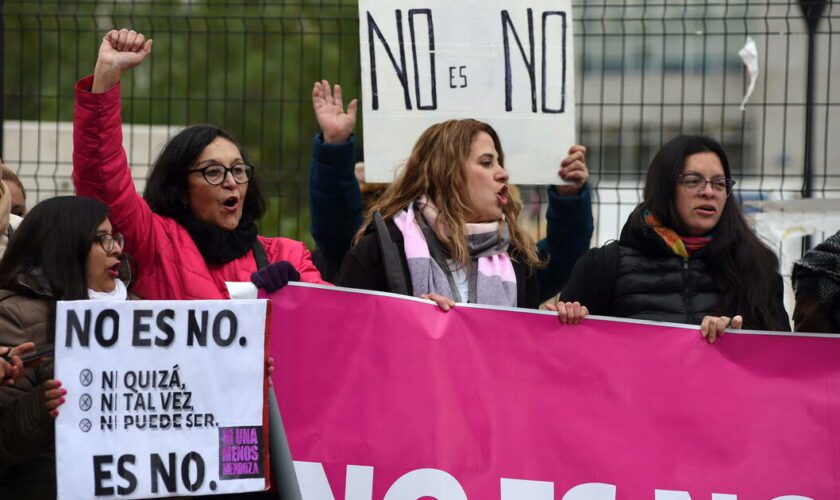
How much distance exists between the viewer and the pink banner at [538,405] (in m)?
4.85

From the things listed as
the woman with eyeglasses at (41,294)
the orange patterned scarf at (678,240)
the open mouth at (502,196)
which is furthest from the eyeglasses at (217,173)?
the orange patterned scarf at (678,240)

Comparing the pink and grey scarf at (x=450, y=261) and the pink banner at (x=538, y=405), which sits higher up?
the pink and grey scarf at (x=450, y=261)

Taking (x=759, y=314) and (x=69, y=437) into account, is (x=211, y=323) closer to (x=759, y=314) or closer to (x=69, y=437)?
(x=69, y=437)

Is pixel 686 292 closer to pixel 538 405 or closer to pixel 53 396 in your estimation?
pixel 538 405

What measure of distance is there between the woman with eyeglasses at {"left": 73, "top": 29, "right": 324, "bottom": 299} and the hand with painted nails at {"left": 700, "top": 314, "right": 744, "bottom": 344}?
1370mm

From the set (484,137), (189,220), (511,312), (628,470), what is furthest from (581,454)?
(189,220)

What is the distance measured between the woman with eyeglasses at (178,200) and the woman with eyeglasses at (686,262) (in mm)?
1085

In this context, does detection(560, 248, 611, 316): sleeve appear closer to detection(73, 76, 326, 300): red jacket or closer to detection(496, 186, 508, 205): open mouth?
detection(496, 186, 508, 205): open mouth

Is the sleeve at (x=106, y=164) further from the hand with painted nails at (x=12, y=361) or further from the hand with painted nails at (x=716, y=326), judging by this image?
the hand with painted nails at (x=716, y=326)

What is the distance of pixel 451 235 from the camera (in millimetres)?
5082

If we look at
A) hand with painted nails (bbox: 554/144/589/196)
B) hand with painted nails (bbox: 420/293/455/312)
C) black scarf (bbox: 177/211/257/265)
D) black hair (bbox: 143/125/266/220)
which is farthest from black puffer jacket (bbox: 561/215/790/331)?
black hair (bbox: 143/125/266/220)

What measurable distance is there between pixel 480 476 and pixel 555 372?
1.45ft

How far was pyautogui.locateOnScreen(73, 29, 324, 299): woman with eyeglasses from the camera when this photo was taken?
4719 mm

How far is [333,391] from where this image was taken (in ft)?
16.0
